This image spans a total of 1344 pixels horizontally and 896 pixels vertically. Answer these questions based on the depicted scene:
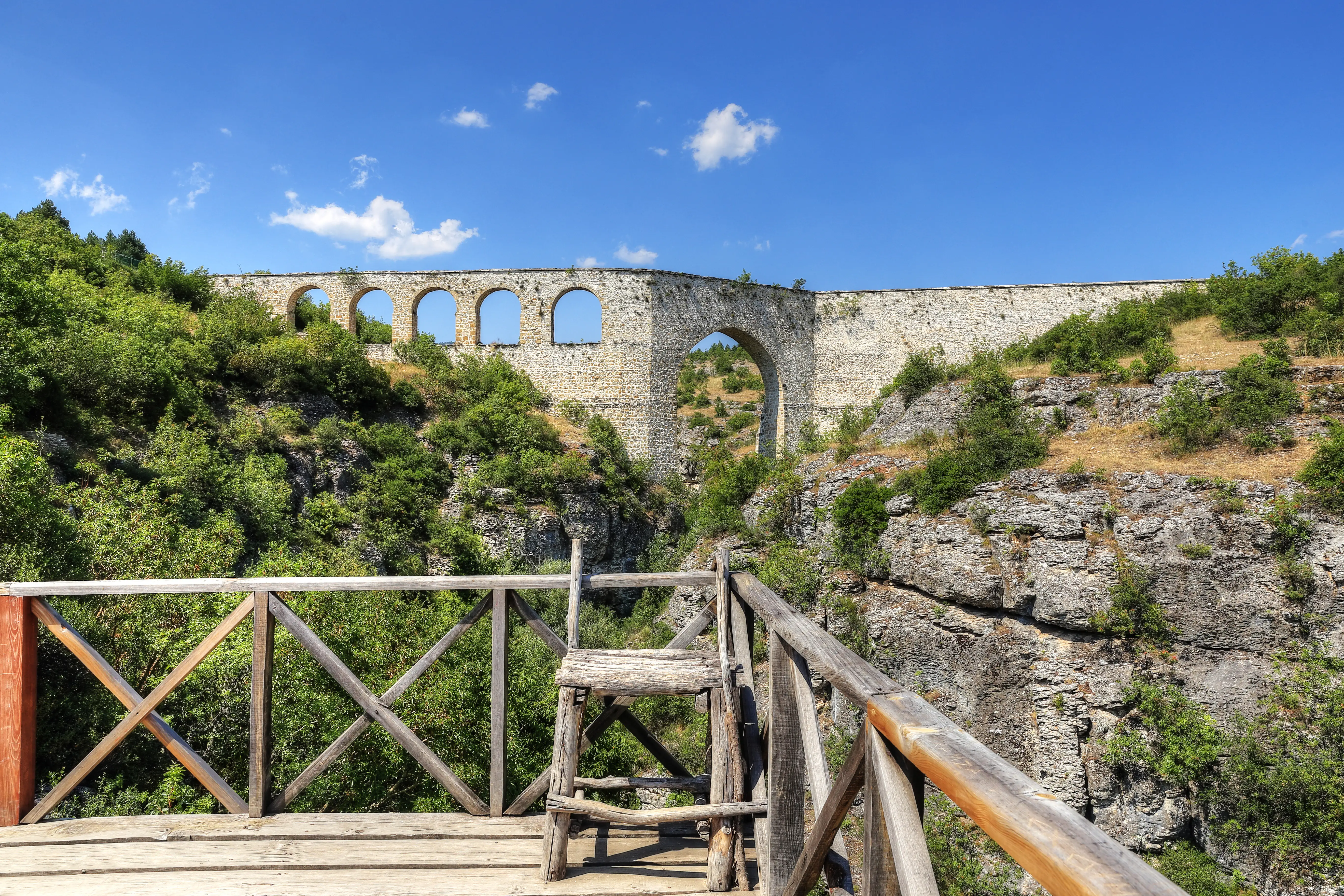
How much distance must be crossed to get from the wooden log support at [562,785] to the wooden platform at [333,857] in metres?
0.07

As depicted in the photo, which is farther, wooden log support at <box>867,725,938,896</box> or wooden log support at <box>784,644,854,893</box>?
wooden log support at <box>784,644,854,893</box>

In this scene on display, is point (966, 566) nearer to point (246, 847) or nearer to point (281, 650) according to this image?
point (281, 650)

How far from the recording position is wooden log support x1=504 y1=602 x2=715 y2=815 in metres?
2.93

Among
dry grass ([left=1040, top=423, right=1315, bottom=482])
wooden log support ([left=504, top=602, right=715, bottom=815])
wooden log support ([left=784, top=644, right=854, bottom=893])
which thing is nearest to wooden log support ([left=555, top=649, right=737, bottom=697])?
wooden log support ([left=504, top=602, right=715, bottom=815])

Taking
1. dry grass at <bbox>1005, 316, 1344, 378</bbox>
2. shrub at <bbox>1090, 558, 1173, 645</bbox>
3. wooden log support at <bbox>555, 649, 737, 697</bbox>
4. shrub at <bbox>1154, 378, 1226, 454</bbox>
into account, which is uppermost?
dry grass at <bbox>1005, 316, 1344, 378</bbox>

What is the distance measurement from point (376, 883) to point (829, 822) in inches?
71.4

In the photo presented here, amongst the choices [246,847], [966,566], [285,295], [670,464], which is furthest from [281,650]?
[285,295]

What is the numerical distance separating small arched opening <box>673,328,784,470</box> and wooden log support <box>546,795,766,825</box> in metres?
19.1

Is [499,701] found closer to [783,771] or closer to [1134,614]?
[783,771]

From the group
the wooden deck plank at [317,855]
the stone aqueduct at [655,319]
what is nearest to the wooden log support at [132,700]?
the wooden deck plank at [317,855]

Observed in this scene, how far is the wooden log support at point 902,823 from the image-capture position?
1.23 m

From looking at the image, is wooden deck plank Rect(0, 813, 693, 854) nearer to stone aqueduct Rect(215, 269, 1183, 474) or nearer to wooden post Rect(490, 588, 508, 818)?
wooden post Rect(490, 588, 508, 818)

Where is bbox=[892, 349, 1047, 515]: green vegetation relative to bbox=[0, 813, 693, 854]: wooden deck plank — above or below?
above

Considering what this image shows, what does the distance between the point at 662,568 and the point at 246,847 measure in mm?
16116
